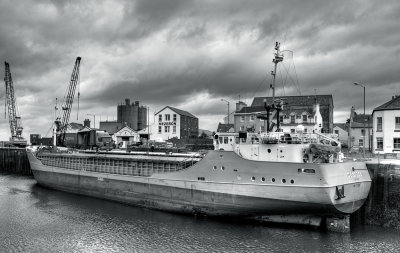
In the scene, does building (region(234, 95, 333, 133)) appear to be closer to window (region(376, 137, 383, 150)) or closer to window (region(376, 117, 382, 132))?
window (region(376, 117, 382, 132))

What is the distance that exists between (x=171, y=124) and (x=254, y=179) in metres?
42.0

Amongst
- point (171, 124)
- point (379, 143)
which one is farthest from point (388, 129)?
point (171, 124)

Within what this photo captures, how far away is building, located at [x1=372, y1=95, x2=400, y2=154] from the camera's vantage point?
37969 millimetres

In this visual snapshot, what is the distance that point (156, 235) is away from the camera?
23375mm

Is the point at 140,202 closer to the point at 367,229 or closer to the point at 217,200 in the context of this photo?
the point at 217,200

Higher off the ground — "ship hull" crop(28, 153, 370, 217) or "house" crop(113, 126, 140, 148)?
"house" crop(113, 126, 140, 148)

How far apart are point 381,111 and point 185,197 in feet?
83.7

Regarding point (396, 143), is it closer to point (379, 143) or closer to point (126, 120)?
point (379, 143)

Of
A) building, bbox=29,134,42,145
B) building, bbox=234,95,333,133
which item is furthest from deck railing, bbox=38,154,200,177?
building, bbox=29,134,42,145

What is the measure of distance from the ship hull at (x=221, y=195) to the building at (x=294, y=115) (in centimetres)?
2549

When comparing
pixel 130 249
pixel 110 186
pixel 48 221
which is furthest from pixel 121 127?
pixel 130 249

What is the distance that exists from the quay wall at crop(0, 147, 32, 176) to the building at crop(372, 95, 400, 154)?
183 ft

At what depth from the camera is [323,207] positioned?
74.7ft

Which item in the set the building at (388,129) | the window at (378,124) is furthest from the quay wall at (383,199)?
the window at (378,124)
